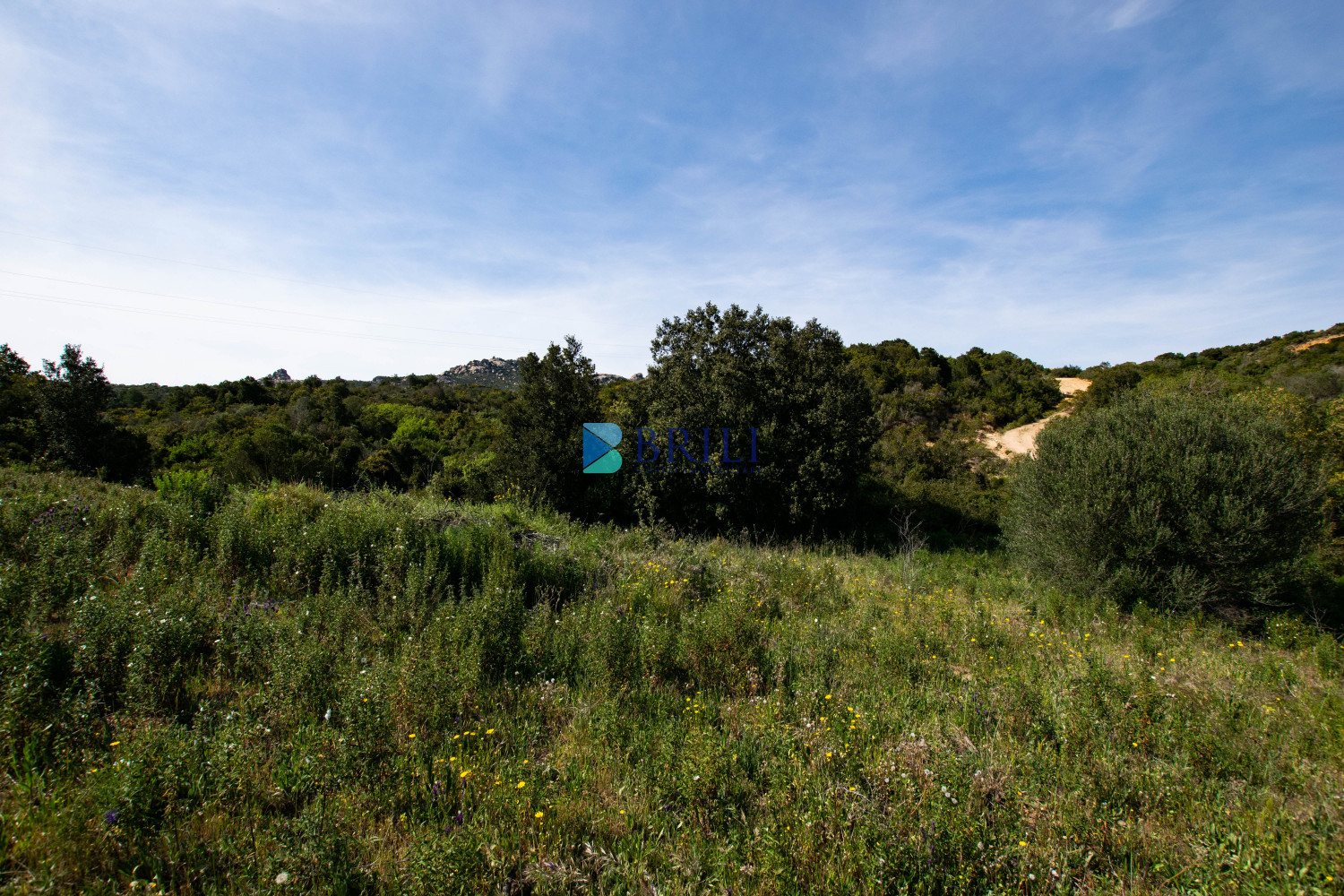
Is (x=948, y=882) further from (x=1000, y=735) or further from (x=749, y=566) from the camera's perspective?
(x=749, y=566)

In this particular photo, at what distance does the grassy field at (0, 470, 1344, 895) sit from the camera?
221cm

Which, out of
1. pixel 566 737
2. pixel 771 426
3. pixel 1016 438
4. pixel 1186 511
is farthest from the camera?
pixel 1016 438

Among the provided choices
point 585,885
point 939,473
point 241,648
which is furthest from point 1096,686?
point 939,473

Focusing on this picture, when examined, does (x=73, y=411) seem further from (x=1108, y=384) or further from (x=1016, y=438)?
(x=1108, y=384)

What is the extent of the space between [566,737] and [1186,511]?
892 cm

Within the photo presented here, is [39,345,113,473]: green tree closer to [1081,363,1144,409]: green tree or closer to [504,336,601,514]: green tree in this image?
[504,336,601,514]: green tree

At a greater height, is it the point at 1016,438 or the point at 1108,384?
the point at 1108,384

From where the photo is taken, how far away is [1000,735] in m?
3.46

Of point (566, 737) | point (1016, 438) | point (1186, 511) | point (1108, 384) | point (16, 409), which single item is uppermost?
point (1108, 384)

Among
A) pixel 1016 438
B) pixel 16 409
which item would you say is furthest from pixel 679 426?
pixel 16 409

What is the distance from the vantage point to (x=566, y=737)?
127 inches

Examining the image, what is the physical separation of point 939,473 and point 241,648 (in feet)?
74.8

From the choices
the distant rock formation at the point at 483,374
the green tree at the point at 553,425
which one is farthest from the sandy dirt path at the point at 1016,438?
the distant rock formation at the point at 483,374

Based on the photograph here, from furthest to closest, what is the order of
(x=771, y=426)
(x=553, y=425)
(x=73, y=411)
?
(x=73, y=411)
(x=553, y=425)
(x=771, y=426)
